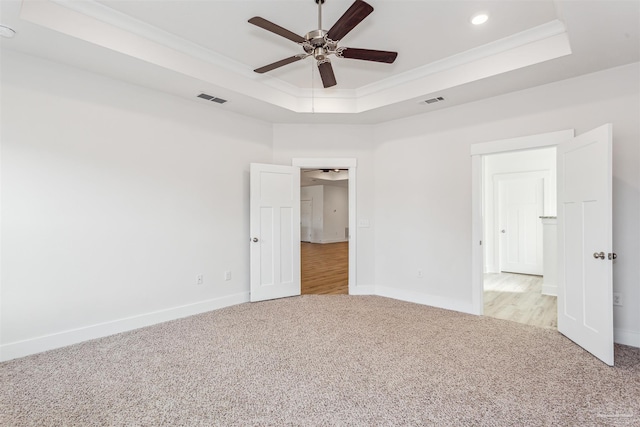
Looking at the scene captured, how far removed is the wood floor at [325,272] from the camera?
5.15m

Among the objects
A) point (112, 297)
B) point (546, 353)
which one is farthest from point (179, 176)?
point (546, 353)

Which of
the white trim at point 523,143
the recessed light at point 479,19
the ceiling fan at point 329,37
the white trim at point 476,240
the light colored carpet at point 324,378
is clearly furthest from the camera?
the white trim at point 476,240

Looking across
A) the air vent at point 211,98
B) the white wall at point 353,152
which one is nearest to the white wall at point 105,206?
the air vent at point 211,98

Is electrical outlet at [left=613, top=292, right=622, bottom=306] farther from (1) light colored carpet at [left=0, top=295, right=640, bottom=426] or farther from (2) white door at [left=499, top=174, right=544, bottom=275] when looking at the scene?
(2) white door at [left=499, top=174, right=544, bottom=275]

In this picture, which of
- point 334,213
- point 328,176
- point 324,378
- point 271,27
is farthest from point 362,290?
point 334,213

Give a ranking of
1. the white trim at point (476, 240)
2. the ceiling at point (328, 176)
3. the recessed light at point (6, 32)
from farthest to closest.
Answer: the ceiling at point (328, 176) < the white trim at point (476, 240) < the recessed light at point (6, 32)

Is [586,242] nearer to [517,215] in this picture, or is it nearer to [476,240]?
[476,240]

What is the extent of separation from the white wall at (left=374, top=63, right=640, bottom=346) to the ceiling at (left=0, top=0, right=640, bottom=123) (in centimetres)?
20

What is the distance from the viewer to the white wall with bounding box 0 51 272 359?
274cm

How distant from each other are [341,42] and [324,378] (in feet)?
9.93

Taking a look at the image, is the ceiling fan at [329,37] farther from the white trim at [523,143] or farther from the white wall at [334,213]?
the white wall at [334,213]

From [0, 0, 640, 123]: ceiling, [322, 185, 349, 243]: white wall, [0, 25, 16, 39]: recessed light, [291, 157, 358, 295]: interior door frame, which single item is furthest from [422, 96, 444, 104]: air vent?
[322, 185, 349, 243]: white wall

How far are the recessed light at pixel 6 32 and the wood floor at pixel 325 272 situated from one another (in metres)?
4.21

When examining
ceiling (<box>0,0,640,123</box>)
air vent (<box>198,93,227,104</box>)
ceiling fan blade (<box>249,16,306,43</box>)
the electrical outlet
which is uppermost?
ceiling (<box>0,0,640,123</box>)
